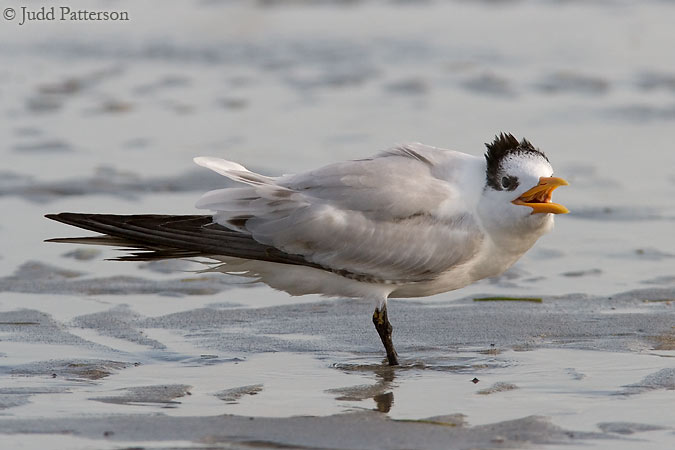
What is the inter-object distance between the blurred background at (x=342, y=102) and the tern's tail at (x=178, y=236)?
138cm

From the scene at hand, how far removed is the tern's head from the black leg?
0.61 meters

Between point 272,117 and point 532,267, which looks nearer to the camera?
point 532,267

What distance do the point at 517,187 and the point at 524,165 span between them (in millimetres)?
96

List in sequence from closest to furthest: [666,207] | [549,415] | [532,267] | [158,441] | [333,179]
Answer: [158,441] < [549,415] < [333,179] < [532,267] < [666,207]

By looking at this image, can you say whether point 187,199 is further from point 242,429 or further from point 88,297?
point 242,429

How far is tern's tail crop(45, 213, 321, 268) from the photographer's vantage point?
17.7 ft

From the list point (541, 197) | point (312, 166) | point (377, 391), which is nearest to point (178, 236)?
point (377, 391)

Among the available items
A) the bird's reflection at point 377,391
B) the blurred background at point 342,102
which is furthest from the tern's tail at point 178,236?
the blurred background at point 342,102

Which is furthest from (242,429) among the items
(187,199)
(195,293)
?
(187,199)

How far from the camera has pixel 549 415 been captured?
456 centimetres

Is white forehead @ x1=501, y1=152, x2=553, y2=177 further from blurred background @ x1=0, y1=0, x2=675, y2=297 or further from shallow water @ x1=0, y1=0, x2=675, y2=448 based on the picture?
blurred background @ x1=0, y1=0, x2=675, y2=297

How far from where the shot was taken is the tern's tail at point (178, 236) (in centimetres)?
538

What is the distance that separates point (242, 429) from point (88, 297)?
83.2 inches

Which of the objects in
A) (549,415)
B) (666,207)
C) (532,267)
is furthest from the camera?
(666,207)
